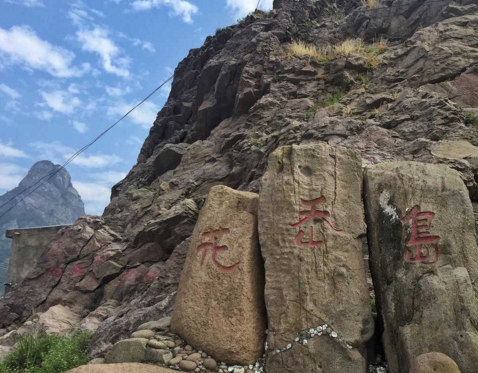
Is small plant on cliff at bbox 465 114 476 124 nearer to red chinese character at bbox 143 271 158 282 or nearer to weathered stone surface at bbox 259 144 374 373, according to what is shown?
weathered stone surface at bbox 259 144 374 373

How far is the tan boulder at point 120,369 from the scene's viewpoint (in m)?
4.96

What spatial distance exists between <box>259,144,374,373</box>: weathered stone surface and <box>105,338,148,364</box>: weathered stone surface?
68.8 inches

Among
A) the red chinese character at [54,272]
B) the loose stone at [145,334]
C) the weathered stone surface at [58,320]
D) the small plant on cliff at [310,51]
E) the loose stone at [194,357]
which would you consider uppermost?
the small plant on cliff at [310,51]

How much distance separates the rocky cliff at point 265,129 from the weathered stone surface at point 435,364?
2681mm

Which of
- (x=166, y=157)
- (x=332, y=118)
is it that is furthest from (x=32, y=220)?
(x=332, y=118)

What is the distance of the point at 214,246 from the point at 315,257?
1.53 m

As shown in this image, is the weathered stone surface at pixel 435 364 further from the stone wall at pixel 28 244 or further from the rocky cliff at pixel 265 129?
the stone wall at pixel 28 244

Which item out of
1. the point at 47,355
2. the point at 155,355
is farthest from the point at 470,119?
the point at 47,355

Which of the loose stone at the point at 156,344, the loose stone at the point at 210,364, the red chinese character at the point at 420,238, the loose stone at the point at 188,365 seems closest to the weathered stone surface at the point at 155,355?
the loose stone at the point at 156,344

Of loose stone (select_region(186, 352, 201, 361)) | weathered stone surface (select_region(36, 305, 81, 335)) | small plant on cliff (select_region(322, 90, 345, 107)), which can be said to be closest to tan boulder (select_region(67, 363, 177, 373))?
loose stone (select_region(186, 352, 201, 361))

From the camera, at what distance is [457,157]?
25.5 feet

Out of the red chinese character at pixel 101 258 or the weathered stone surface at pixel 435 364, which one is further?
the red chinese character at pixel 101 258

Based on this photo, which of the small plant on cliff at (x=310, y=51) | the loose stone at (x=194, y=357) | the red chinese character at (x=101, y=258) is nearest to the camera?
the loose stone at (x=194, y=357)

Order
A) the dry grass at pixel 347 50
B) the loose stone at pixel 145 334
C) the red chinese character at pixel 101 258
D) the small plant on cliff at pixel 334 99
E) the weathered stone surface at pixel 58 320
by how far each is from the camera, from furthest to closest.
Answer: the dry grass at pixel 347 50
the small plant on cliff at pixel 334 99
the red chinese character at pixel 101 258
the weathered stone surface at pixel 58 320
the loose stone at pixel 145 334
